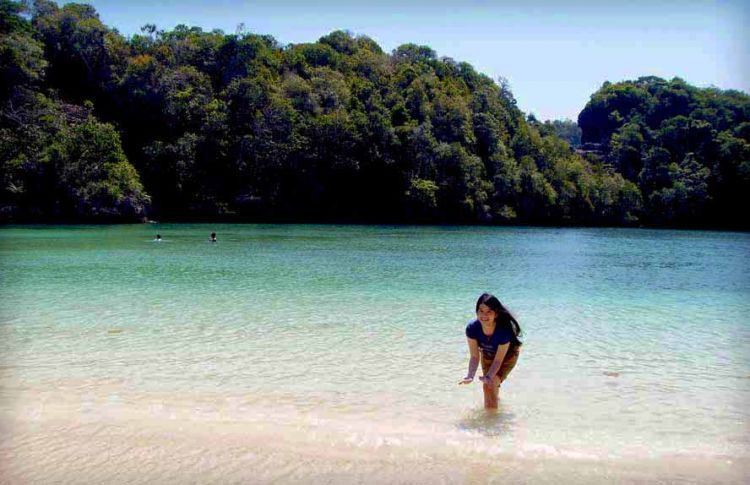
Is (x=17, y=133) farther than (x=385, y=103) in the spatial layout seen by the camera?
No

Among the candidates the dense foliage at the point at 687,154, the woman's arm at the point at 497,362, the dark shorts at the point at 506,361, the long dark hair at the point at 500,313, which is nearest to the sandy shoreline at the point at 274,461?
the woman's arm at the point at 497,362

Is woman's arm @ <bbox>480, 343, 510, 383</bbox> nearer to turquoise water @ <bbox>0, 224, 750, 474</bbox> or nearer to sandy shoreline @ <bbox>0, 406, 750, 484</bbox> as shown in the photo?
turquoise water @ <bbox>0, 224, 750, 474</bbox>

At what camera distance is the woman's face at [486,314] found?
5.75 meters

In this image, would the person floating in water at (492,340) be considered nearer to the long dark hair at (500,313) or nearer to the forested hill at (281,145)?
the long dark hair at (500,313)

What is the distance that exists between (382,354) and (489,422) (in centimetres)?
307

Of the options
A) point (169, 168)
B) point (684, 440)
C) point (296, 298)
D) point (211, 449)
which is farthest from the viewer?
point (169, 168)

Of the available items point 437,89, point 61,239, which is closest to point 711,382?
point 61,239

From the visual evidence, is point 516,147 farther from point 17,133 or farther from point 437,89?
point 17,133

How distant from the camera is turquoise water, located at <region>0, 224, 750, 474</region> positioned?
627 cm

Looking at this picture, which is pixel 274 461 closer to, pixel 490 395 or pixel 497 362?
pixel 497 362

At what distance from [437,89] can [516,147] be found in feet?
33.5

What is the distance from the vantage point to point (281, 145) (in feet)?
186

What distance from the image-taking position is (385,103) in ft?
200

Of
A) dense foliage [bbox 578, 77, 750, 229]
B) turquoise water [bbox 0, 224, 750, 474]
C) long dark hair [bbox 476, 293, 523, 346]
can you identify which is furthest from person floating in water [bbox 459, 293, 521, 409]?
dense foliage [bbox 578, 77, 750, 229]
